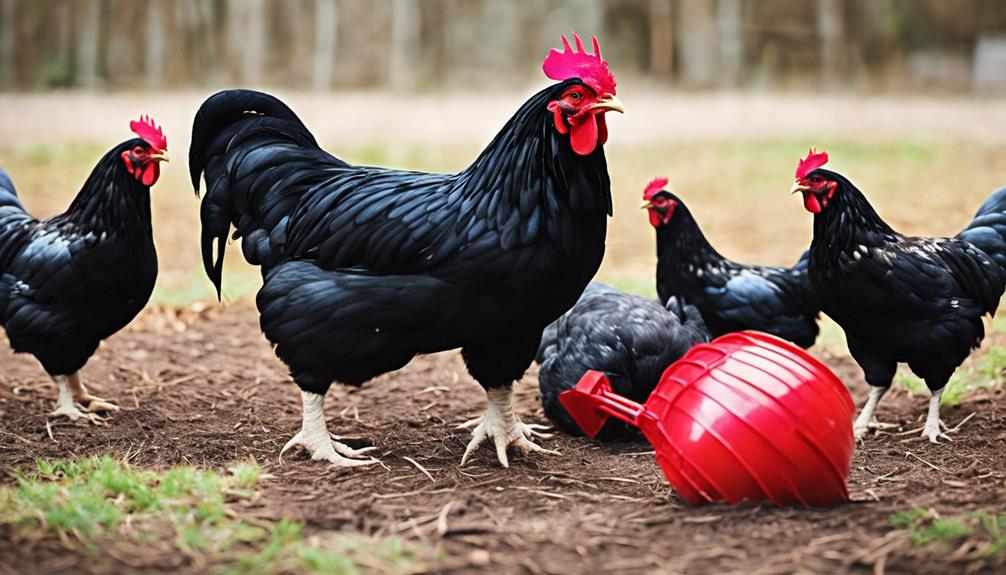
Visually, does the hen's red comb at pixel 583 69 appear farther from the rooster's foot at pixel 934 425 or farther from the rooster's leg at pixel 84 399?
the rooster's leg at pixel 84 399

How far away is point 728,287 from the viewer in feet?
19.1

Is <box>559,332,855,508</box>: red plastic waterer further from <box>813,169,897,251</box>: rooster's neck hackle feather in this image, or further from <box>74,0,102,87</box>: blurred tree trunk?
<box>74,0,102,87</box>: blurred tree trunk

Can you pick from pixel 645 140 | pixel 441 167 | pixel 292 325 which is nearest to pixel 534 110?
pixel 292 325

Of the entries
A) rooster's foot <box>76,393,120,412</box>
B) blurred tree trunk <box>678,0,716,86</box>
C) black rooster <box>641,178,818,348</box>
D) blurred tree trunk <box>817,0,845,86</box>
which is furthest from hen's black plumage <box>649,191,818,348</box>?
blurred tree trunk <box>817,0,845,86</box>

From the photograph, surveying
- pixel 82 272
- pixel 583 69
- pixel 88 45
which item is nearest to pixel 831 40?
pixel 88 45

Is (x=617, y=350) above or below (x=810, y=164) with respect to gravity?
below

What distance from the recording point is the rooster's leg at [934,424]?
484 cm

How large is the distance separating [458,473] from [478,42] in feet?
33.3

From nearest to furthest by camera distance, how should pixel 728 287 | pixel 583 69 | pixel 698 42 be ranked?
pixel 583 69, pixel 728 287, pixel 698 42

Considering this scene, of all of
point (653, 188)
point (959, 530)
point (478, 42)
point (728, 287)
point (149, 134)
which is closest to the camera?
point (959, 530)

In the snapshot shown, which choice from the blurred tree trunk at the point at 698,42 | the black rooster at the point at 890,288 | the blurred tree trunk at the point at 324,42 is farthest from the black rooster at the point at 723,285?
the blurred tree trunk at the point at 698,42

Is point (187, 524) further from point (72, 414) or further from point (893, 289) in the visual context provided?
point (893, 289)

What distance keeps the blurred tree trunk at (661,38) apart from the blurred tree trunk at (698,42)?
0.55 feet

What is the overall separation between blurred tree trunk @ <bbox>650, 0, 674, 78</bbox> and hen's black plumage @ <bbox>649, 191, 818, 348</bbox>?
27.2 ft
